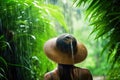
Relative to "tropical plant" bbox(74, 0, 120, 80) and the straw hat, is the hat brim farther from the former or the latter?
"tropical plant" bbox(74, 0, 120, 80)

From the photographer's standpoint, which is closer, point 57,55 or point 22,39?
point 57,55

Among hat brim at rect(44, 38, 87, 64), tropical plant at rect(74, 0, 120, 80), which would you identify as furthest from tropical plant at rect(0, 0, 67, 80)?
tropical plant at rect(74, 0, 120, 80)

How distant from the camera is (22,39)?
259 centimetres

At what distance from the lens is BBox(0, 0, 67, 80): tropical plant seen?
8.03 feet

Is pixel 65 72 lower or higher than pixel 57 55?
Result: lower

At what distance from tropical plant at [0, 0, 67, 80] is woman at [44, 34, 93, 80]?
370mm

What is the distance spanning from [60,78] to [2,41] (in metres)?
0.55

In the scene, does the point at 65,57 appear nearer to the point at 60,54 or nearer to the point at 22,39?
the point at 60,54

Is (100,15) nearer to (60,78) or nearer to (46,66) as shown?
(60,78)

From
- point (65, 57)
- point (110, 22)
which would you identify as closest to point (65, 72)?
point (65, 57)

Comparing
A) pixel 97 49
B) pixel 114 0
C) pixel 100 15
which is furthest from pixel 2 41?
pixel 97 49

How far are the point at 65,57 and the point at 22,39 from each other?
1.89 ft

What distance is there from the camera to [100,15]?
2.00m

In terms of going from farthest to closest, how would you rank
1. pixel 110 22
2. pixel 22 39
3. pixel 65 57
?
pixel 22 39, pixel 65 57, pixel 110 22
